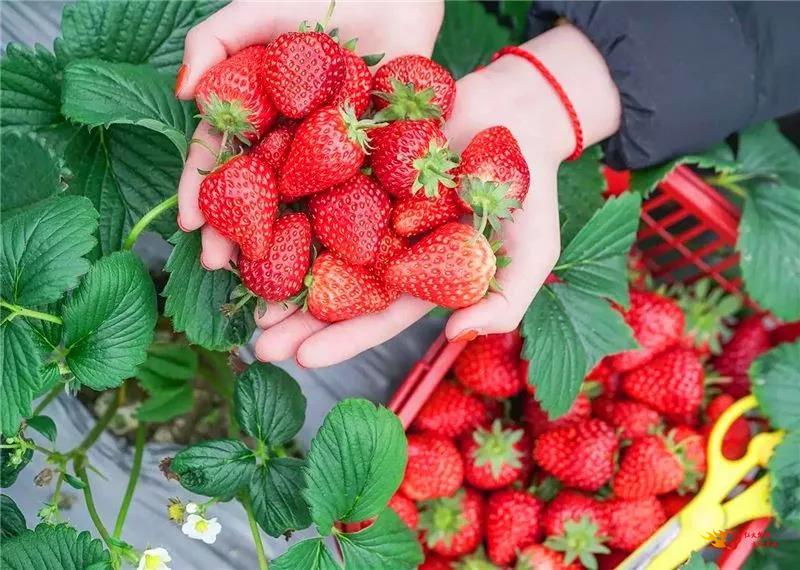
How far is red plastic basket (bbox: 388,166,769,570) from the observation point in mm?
1144

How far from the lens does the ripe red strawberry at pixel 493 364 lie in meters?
1.18

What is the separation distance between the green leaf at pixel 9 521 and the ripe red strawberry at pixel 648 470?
82 cm

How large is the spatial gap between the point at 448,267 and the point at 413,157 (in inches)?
4.9

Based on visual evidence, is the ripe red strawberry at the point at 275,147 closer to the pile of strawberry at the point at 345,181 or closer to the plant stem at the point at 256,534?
the pile of strawberry at the point at 345,181

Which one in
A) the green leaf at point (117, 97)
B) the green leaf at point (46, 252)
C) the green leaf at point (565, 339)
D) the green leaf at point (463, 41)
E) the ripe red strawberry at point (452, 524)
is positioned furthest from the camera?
the green leaf at point (463, 41)

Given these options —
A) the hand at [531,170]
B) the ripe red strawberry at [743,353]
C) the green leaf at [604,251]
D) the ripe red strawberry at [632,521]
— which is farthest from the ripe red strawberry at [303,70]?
the ripe red strawberry at [743,353]

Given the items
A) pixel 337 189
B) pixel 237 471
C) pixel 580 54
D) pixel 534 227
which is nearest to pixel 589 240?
pixel 534 227

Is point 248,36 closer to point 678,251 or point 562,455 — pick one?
point 562,455

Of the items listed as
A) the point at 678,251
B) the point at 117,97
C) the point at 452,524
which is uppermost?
the point at 117,97

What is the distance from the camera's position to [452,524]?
117 centimetres

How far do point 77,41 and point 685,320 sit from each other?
1.03 m

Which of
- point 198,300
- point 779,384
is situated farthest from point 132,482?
point 779,384

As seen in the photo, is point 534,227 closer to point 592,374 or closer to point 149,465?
point 592,374

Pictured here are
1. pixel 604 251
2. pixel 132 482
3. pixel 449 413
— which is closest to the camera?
pixel 132 482
